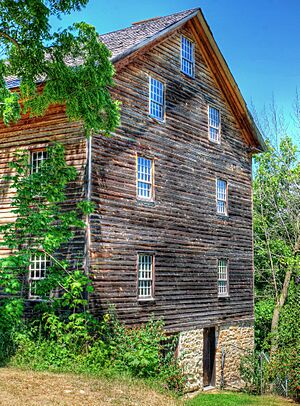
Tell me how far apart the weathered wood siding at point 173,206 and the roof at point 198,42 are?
1.59ft

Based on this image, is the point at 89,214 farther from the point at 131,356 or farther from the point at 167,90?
the point at 167,90

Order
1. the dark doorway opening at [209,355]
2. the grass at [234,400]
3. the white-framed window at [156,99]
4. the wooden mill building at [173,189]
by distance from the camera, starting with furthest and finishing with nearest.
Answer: the dark doorway opening at [209,355], the white-framed window at [156,99], the grass at [234,400], the wooden mill building at [173,189]

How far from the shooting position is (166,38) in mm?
20844

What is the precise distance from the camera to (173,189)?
20219 millimetres

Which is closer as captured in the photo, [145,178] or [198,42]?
[145,178]

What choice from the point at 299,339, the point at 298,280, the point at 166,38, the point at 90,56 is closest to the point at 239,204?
the point at 299,339

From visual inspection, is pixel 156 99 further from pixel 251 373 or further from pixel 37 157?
pixel 251 373

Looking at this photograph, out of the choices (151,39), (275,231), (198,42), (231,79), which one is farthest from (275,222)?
(151,39)

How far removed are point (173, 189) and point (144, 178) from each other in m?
1.73

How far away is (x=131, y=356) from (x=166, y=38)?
478 inches

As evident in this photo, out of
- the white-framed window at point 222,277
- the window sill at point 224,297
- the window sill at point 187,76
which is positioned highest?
the window sill at point 187,76

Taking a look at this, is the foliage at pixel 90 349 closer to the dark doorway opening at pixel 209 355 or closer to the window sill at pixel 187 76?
the dark doorway opening at pixel 209 355

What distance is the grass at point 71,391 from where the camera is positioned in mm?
10492

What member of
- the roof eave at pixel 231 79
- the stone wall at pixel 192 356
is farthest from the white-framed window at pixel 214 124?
the stone wall at pixel 192 356
